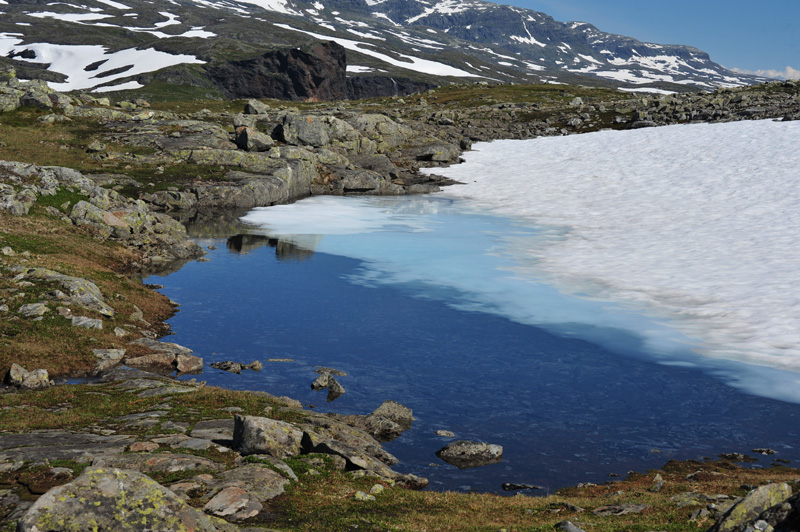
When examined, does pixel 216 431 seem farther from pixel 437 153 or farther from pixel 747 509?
pixel 437 153

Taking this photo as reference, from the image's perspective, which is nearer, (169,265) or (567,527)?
(567,527)

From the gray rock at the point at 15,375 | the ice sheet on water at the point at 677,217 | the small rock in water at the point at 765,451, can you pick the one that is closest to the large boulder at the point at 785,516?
the small rock in water at the point at 765,451

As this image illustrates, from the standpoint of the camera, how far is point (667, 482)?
18.9m

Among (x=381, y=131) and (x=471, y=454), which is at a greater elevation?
(x=381, y=131)

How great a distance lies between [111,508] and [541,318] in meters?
29.1

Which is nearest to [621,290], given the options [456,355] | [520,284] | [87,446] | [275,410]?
[520,284]

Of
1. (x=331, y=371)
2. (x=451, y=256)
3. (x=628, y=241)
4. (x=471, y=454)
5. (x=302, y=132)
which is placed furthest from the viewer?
(x=302, y=132)

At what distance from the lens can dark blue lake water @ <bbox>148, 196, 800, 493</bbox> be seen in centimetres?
2217

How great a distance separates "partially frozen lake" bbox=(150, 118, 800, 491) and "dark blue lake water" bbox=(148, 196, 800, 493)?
0.10 meters

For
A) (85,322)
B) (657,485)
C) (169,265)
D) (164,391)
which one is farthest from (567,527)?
(169,265)

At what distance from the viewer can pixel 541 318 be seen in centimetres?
3628

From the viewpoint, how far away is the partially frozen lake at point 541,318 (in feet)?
78.0

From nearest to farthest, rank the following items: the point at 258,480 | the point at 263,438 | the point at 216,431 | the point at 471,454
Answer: the point at 258,480
the point at 263,438
the point at 216,431
the point at 471,454

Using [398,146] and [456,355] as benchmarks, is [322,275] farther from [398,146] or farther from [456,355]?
[398,146]
